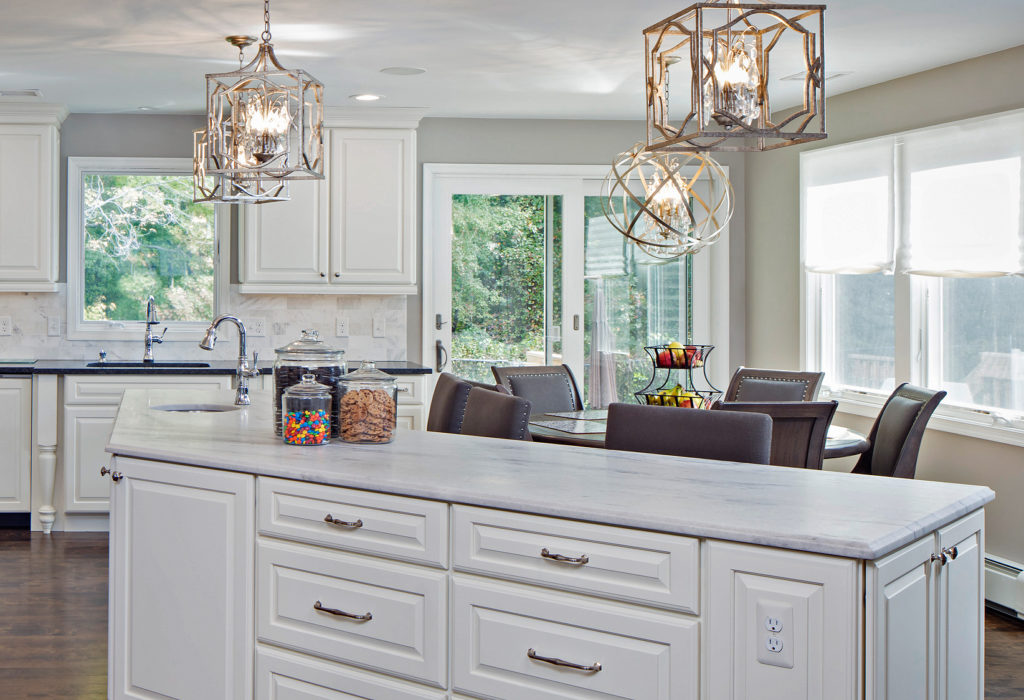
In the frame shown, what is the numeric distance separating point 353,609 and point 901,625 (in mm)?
1160

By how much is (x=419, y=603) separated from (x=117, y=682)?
1088mm

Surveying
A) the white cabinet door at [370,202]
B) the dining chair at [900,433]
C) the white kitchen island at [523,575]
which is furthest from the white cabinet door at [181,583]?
the white cabinet door at [370,202]

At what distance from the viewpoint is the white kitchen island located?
5.22 feet

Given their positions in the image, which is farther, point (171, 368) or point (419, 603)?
point (171, 368)

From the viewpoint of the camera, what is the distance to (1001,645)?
345 cm

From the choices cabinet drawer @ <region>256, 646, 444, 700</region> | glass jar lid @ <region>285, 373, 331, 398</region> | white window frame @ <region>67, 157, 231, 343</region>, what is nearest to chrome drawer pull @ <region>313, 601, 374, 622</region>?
cabinet drawer @ <region>256, 646, 444, 700</region>

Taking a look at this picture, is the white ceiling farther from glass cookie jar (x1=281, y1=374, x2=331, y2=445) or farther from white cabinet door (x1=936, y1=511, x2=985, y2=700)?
white cabinet door (x1=936, y1=511, x2=985, y2=700)

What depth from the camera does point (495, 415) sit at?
9.36ft

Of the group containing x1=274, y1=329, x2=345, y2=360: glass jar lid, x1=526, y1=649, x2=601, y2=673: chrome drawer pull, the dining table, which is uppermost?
Answer: x1=274, y1=329, x2=345, y2=360: glass jar lid

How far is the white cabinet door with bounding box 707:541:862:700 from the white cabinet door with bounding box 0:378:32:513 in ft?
14.8

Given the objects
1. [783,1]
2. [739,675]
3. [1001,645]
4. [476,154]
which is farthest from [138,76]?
[1001,645]

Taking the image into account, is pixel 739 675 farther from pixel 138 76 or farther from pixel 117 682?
pixel 138 76

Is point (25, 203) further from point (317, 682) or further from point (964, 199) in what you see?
point (964, 199)

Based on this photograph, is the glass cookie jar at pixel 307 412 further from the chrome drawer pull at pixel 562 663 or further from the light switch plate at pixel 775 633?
the light switch plate at pixel 775 633
